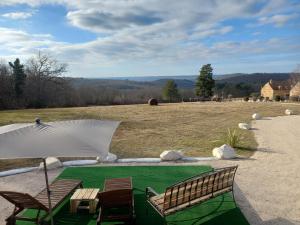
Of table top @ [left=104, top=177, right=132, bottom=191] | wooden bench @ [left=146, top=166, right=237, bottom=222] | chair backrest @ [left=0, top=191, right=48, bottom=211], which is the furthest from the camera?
table top @ [left=104, top=177, right=132, bottom=191]

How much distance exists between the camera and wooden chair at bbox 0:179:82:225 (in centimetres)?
610

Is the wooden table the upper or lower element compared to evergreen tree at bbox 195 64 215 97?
lower

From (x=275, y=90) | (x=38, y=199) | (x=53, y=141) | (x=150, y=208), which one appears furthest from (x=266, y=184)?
(x=275, y=90)

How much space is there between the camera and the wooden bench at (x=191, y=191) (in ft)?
20.3

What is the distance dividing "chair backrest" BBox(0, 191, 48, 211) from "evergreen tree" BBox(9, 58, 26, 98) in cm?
4657

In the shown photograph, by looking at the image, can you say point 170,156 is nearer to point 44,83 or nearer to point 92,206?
point 92,206

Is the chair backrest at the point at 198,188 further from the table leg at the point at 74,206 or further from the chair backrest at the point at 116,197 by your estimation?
the table leg at the point at 74,206

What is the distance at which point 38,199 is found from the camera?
22.8 feet

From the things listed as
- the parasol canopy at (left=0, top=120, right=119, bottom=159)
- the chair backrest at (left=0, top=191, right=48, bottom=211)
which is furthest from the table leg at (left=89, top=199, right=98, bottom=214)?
the parasol canopy at (left=0, top=120, right=119, bottom=159)

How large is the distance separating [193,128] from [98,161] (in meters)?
8.77

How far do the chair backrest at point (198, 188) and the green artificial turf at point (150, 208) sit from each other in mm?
472

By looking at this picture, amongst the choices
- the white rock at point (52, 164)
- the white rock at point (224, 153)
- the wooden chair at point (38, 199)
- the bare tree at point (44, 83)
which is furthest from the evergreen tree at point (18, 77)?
the wooden chair at point (38, 199)

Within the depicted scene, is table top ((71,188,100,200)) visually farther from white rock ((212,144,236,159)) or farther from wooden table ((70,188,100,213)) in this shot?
white rock ((212,144,236,159))

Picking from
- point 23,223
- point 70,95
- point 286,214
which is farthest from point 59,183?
point 70,95
